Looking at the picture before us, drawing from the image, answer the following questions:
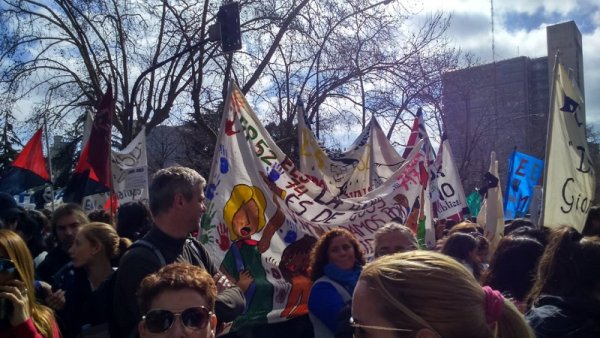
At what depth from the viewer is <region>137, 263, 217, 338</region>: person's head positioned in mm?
2385

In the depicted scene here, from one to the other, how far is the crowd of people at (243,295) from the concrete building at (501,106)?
45.0 feet

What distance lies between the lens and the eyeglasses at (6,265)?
2.75m

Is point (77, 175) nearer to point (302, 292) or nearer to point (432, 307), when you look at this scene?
point (302, 292)

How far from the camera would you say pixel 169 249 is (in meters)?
3.10

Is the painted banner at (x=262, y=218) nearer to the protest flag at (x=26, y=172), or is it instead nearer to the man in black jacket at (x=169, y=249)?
the man in black jacket at (x=169, y=249)

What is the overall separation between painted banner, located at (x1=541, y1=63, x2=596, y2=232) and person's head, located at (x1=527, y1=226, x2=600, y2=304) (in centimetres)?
139

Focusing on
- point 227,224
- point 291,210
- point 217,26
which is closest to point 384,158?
point 291,210

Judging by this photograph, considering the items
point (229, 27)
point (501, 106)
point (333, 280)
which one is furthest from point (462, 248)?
point (501, 106)

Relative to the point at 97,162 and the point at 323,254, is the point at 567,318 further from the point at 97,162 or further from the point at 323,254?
the point at 97,162

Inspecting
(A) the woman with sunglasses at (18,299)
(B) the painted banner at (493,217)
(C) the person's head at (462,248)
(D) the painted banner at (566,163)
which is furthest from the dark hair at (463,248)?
(A) the woman with sunglasses at (18,299)

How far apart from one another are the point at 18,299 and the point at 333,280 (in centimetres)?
203

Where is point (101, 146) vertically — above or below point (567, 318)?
above

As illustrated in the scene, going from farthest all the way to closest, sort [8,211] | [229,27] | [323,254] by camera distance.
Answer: [229,27], [8,211], [323,254]

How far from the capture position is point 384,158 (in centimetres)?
742
